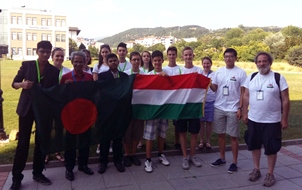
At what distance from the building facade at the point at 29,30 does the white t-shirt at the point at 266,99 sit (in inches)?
2837

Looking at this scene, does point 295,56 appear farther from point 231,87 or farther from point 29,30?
point 29,30

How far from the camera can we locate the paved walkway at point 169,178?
4.21m

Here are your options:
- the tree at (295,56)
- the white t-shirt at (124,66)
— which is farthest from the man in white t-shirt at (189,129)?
the tree at (295,56)

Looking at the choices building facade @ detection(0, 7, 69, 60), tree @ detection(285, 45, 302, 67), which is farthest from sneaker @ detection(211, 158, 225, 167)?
building facade @ detection(0, 7, 69, 60)

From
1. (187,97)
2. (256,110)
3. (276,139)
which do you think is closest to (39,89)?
(187,97)

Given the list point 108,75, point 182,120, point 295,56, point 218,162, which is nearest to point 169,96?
point 182,120

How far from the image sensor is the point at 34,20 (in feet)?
241

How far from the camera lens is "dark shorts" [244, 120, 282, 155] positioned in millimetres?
4215

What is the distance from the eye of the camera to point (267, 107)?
4176mm

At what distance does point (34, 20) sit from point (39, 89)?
255ft

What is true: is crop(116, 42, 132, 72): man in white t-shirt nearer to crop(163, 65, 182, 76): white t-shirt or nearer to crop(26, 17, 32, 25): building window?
crop(163, 65, 182, 76): white t-shirt

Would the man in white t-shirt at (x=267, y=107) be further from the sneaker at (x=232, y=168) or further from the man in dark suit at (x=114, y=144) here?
the man in dark suit at (x=114, y=144)

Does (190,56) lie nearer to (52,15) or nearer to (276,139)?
(276,139)

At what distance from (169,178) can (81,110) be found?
1.77 metres
